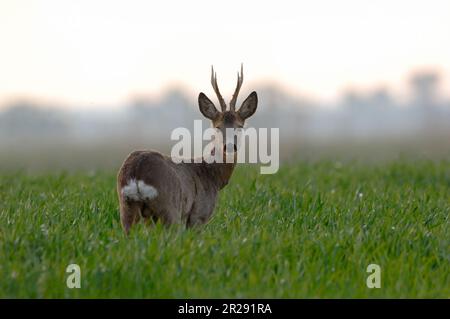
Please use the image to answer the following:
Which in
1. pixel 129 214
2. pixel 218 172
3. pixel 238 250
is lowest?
pixel 238 250

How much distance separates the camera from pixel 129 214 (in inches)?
294

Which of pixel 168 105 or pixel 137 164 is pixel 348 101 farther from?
pixel 137 164

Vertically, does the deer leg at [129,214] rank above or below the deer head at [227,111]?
below

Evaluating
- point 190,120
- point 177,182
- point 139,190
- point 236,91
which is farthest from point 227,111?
point 190,120

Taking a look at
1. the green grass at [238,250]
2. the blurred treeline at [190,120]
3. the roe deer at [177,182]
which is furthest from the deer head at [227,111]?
the blurred treeline at [190,120]

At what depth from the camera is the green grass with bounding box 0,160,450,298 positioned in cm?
636

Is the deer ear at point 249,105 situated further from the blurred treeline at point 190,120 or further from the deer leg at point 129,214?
the blurred treeline at point 190,120

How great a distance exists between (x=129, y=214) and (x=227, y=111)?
5.78 ft

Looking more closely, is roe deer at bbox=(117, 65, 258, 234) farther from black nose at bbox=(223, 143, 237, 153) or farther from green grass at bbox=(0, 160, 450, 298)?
green grass at bbox=(0, 160, 450, 298)

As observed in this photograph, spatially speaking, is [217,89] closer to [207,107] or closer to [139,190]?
[207,107]

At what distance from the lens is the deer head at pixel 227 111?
27.3 feet

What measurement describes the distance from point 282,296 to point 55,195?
16.5ft

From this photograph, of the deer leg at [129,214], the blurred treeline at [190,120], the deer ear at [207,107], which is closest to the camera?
the deer leg at [129,214]

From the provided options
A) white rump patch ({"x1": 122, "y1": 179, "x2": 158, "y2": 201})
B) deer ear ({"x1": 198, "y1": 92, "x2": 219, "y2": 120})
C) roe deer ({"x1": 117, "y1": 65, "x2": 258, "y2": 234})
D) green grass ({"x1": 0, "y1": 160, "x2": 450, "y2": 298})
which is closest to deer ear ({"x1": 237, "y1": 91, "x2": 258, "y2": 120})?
roe deer ({"x1": 117, "y1": 65, "x2": 258, "y2": 234})
